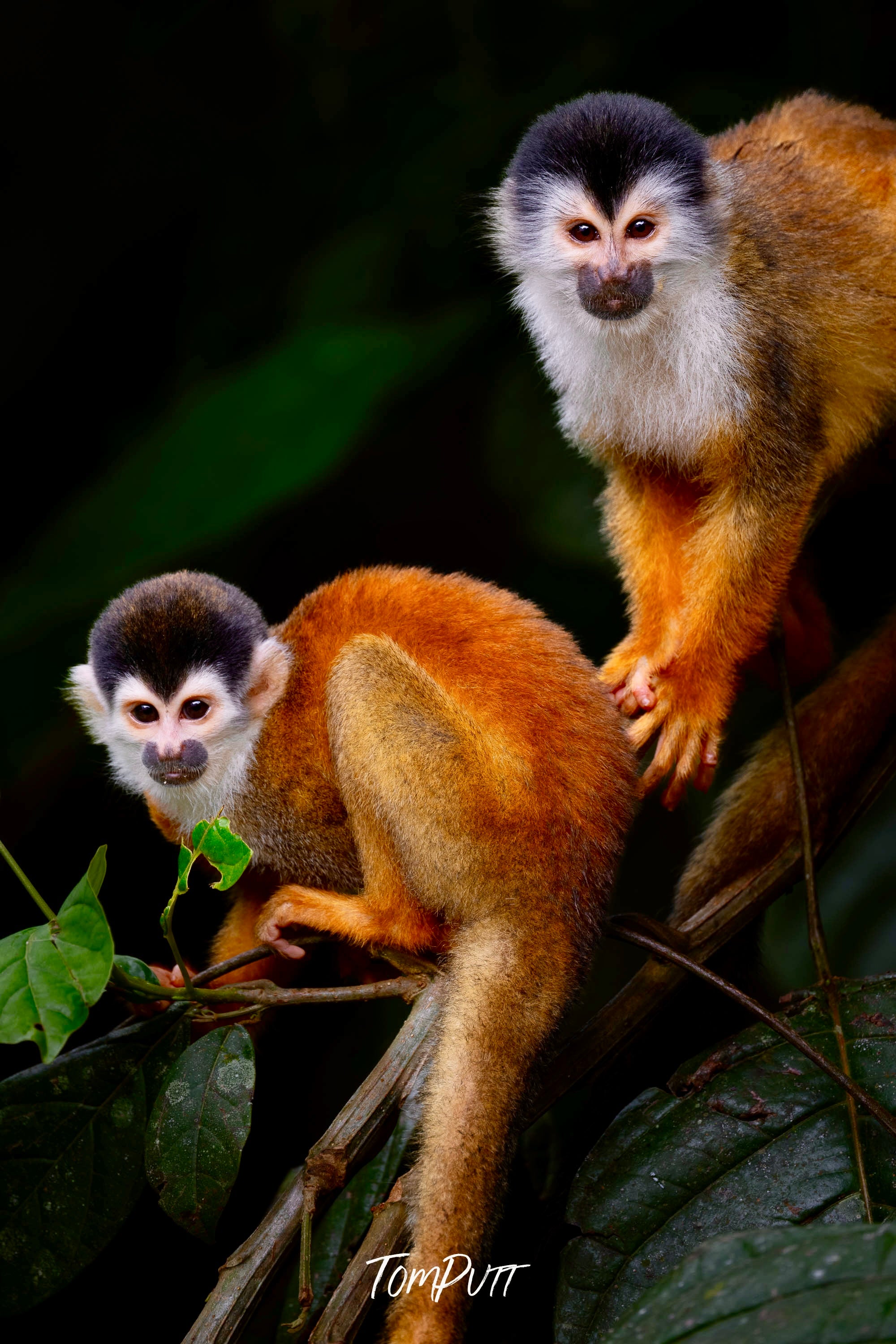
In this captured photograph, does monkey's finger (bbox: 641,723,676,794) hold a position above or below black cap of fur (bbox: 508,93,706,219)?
below

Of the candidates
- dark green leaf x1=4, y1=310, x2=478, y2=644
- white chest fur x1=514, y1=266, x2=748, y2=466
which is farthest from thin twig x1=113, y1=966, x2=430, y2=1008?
dark green leaf x1=4, y1=310, x2=478, y2=644

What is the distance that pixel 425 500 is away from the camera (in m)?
3.19

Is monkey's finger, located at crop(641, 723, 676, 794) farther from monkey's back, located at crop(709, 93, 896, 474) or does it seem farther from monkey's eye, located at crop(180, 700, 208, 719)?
monkey's eye, located at crop(180, 700, 208, 719)

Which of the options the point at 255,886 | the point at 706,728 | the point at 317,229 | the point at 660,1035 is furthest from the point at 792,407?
the point at 317,229

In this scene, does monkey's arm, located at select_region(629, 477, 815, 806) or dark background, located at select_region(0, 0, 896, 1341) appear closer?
monkey's arm, located at select_region(629, 477, 815, 806)

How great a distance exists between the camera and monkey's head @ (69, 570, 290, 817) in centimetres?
178

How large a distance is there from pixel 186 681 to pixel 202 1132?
705mm

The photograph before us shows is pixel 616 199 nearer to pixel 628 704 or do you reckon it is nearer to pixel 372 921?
pixel 628 704

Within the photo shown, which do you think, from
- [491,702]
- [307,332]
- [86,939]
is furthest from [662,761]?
[307,332]

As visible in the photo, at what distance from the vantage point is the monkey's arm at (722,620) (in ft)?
6.49

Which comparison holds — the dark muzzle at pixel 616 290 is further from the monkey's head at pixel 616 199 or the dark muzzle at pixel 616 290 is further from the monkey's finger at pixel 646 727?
the monkey's finger at pixel 646 727

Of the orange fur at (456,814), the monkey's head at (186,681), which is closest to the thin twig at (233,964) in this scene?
the orange fur at (456,814)

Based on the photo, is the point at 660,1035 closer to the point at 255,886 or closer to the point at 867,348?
the point at 255,886

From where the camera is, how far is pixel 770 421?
1.96m
